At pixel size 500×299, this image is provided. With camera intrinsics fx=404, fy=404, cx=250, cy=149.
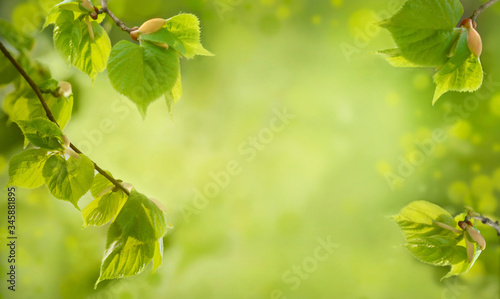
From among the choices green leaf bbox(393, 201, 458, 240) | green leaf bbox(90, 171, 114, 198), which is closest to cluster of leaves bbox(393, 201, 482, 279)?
green leaf bbox(393, 201, 458, 240)

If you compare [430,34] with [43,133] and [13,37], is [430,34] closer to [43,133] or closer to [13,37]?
[43,133]

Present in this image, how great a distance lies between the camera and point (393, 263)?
0.89 meters

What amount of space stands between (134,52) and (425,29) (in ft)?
0.55

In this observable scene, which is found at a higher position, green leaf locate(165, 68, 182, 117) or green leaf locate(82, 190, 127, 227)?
green leaf locate(165, 68, 182, 117)

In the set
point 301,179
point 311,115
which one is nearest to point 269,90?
point 311,115

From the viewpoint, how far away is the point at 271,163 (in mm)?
902

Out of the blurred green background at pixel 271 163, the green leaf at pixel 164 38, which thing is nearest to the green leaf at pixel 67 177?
the green leaf at pixel 164 38

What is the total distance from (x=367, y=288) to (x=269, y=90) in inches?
19.2

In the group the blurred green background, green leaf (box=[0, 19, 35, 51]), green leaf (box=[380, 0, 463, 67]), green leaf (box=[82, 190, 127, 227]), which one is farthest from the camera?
the blurred green background

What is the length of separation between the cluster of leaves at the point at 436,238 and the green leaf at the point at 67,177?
233 millimetres

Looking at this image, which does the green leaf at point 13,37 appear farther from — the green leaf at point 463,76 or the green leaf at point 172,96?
the green leaf at point 463,76

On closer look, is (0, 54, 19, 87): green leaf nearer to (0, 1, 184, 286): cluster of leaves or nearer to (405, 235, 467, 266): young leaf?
(0, 1, 184, 286): cluster of leaves

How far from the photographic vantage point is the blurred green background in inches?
34.6

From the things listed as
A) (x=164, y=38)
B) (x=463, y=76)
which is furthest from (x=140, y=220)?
(x=463, y=76)
